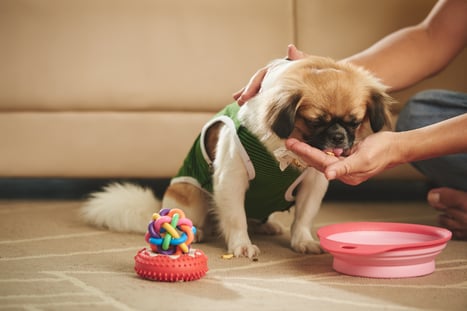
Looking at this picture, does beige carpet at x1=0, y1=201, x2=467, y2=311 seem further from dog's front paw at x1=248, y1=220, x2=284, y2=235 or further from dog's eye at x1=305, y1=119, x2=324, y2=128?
dog's eye at x1=305, y1=119, x2=324, y2=128

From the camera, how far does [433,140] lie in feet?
5.41

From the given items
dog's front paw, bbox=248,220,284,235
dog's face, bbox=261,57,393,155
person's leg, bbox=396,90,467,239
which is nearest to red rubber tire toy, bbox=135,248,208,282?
dog's face, bbox=261,57,393,155

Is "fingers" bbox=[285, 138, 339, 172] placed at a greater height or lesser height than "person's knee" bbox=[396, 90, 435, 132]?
lesser

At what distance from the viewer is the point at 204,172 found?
1.99 metres

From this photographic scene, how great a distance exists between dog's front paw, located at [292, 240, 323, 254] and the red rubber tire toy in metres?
0.43

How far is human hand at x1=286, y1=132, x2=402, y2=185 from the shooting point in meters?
1.55

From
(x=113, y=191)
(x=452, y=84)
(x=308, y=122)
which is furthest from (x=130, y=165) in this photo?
(x=452, y=84)

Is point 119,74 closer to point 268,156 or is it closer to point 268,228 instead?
point 268,228

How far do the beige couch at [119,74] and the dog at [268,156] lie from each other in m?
0.43

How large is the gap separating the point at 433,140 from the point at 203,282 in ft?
2.18

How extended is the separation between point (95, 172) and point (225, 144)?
92cm

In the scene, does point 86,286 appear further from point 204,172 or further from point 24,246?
point 204,172

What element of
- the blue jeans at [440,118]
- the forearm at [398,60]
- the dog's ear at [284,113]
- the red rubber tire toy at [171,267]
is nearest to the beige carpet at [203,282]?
the red rubber tire toy at [171,267]

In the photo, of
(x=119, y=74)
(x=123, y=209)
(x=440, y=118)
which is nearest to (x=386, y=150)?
(x=440, y=118)
